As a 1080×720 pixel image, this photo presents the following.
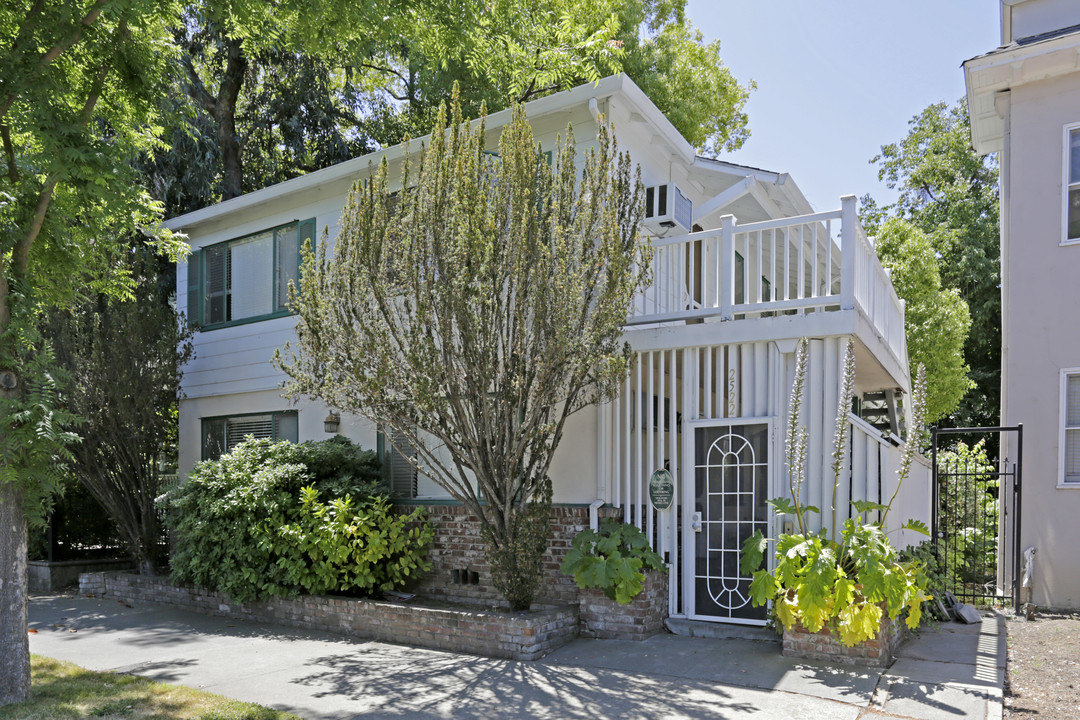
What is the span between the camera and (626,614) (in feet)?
25.4

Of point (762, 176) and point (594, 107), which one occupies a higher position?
point (594, 107)

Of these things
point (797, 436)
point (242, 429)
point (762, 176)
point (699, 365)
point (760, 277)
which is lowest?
point (242, 429)

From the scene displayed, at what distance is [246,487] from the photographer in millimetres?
9328

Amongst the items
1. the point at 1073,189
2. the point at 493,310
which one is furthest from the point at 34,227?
the point at 1073,189

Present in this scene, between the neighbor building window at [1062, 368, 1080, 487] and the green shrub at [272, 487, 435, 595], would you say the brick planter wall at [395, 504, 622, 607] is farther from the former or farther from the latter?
the neighbor building window at [1062, 368, 1080, 487]

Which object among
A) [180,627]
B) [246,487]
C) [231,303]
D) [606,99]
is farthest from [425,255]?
[231,303]

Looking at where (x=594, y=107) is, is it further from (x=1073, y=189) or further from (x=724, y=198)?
(x=1073, y=189)

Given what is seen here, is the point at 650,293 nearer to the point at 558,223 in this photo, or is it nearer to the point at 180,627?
the point at 558,223

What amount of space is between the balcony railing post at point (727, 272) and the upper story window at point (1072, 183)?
4.58 metres

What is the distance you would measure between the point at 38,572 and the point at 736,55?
19706 millimetres

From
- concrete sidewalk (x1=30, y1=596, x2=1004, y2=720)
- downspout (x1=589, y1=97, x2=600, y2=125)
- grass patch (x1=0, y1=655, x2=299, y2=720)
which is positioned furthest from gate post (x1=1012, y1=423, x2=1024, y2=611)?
grass patch (x1=0, y1=655, x2=299, y2=720)

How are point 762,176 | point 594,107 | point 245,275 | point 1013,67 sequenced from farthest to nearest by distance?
point 245,275 < point 762,176 < point 1013,67 < point 594,107

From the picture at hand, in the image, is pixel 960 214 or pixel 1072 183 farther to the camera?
pixel 960 214

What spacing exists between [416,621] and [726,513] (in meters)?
3.01
